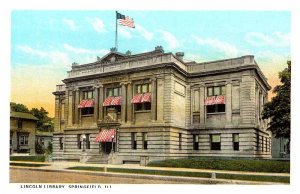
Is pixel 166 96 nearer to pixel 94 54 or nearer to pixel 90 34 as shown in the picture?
pixel 94 54

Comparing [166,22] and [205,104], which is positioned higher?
[166,22]

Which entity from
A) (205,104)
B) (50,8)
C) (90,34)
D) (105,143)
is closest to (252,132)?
(205,104)

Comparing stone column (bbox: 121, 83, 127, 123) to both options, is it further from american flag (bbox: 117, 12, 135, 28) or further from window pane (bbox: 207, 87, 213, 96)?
american flag (bbox: 117, 12, 135, 28)

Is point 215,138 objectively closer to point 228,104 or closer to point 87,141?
point 228,104

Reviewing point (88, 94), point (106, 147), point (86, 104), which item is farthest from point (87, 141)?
point (88, 94)

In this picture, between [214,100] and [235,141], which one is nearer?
[235,141]

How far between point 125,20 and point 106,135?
13508mm

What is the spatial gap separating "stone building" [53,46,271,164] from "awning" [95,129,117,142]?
102mm

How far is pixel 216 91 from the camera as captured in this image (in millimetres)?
37656

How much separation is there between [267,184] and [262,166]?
23.9 feet

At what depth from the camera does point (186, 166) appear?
31.1m

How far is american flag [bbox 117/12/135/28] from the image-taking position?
1088 inches

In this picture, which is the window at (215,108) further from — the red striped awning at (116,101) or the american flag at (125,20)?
the american flag at (125,20)

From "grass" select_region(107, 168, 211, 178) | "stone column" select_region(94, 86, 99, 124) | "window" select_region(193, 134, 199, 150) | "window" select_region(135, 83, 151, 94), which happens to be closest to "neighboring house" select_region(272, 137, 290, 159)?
"window" select_region(193, 134, 199, 150)
